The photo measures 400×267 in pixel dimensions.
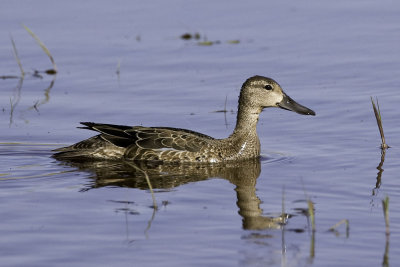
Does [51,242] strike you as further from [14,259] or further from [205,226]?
[205,226]

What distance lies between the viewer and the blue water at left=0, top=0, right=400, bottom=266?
25.9ft

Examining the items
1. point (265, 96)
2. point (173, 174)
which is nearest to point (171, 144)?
point (173, 174)

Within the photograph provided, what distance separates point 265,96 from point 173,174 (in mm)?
1795

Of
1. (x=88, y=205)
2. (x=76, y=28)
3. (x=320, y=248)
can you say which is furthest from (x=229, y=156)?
(x=76, y=28)

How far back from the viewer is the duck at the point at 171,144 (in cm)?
1145

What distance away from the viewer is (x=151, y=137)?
11.5m

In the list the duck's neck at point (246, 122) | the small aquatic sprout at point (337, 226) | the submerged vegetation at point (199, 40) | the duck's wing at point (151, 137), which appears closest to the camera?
the small aquatic sprout at point (337, 226)

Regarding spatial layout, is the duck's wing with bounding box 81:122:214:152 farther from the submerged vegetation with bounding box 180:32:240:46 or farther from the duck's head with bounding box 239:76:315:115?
the submerged vegetation with bounding box 180:32:240:46

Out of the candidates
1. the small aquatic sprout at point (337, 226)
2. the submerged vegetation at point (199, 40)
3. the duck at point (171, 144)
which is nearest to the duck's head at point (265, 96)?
the duck at point (171, 144)

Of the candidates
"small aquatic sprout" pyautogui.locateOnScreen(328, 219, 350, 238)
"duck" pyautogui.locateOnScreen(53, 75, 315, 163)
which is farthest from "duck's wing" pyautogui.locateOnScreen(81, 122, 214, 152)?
"small aquatic sprout" pyautogui.locateOnScreen(328, 219, 350, 238)

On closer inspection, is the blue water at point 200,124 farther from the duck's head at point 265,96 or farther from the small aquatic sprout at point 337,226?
the duck's head at point 265,96

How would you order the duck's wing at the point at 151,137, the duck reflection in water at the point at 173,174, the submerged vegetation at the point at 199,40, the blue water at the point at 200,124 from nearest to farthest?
the blue water at the point at 200,124 → the duck reflection in water at the point at 173,174 → the duck's wing at the point at 151,137 → the submerged vegetation at the point at 199,40

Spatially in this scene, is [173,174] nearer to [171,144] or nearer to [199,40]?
[171,144]

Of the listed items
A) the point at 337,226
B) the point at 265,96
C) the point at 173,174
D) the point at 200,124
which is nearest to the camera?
the point at 337,226
